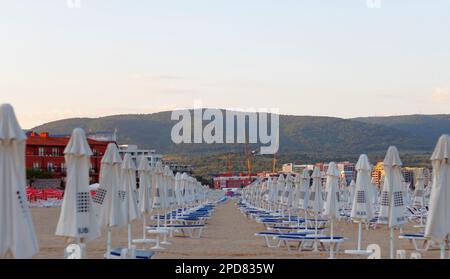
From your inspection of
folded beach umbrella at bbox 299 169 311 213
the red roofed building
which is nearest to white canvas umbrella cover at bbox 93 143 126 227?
folded beach umbrella at bbox 299 169 311 213

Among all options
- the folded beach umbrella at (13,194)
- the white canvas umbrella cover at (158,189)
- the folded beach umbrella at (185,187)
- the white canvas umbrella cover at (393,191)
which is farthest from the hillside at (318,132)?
the folded beach umbrella at (13,194)

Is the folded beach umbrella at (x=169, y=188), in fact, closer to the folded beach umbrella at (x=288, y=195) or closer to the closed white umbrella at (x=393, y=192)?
the folded beach umbrella at (x=288, y=195)

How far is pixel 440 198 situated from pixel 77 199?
4.46 meters

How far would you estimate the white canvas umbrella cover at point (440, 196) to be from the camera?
933cm

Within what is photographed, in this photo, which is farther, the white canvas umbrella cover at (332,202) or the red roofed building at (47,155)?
the red roofed building at (47,155)

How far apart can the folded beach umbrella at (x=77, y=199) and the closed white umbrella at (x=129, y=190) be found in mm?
3146

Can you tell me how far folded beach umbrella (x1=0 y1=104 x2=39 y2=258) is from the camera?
24.7ft

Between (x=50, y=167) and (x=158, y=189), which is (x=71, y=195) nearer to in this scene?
(x=158, y=189)

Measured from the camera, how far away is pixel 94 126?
129 meters

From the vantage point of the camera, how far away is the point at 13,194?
25.0ft

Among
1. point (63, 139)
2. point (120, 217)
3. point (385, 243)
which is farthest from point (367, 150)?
point (120, 217)

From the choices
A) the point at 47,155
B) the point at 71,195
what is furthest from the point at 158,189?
the point at 47,155
